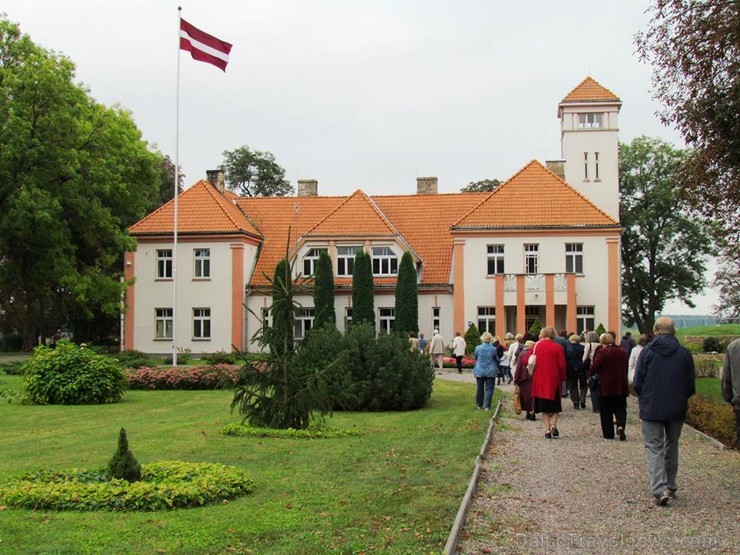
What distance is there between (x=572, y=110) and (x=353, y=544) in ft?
161

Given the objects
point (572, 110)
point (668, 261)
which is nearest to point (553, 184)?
point (572, 110)

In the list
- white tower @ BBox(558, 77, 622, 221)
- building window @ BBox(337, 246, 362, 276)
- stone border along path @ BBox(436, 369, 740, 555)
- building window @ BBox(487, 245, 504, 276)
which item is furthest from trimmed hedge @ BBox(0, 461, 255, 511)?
white tower @ BBox(558, 77, 622, 221)

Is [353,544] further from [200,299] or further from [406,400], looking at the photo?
[200,299]

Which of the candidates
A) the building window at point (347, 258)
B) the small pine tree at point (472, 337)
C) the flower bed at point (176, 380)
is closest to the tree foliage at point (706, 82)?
the flower bed at point (176, 380)

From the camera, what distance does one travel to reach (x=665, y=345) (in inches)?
424

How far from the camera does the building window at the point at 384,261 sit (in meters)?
50.1

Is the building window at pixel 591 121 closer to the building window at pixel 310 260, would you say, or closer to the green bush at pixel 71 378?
the building window at pixel 310 260

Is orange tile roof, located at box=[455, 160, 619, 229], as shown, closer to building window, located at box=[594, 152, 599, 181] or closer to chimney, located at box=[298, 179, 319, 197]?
building window, located at box=[594, 152, 599, 181]

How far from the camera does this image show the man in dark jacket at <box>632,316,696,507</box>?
10.4 m

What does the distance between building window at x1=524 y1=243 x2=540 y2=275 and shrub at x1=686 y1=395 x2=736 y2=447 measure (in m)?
29.0

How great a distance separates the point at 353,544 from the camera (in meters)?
7.67

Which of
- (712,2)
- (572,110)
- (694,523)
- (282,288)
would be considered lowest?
(694,523)

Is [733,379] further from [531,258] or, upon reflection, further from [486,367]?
[531,258]

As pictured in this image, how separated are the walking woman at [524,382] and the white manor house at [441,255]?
1068 inches
